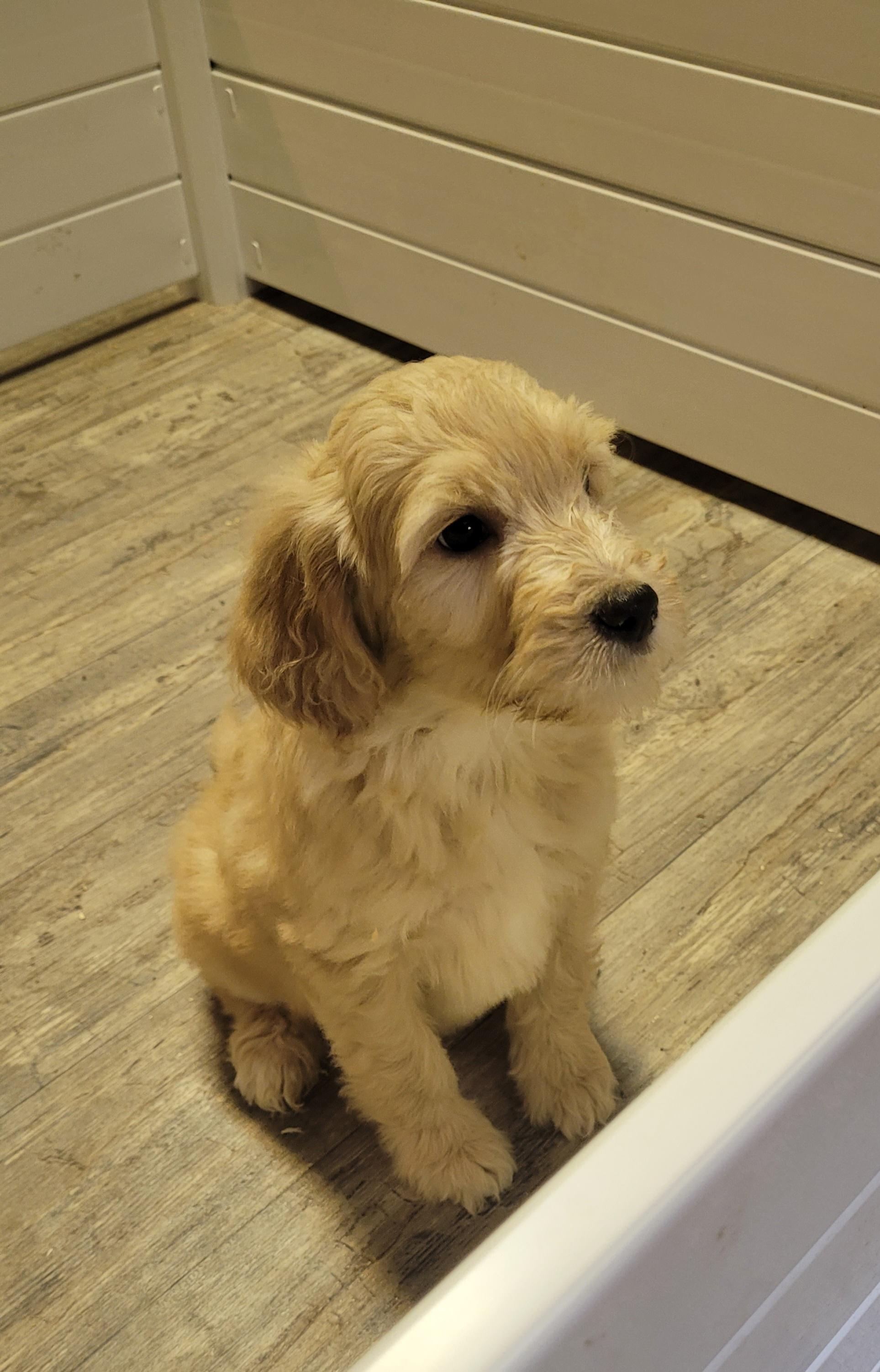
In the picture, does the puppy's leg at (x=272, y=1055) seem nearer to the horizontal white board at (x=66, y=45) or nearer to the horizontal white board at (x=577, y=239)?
the horizontal white board at (x=577, y=239)

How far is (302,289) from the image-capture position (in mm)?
3088

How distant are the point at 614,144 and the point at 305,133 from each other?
92 centimetres

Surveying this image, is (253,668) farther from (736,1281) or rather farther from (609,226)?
(609,226)

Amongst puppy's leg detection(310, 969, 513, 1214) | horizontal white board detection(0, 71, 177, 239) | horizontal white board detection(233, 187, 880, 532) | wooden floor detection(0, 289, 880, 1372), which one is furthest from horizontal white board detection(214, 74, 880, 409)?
puppy's leg detection(310, 969, 513, 1214)

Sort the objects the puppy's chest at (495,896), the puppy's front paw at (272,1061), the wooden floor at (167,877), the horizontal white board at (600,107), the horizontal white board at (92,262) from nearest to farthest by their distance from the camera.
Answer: the puppy's chest at (495,896) → the wooden floor at (167,877) → the puppy's front paw at (272,1061) → the horizontal white board at (600,107) → the horizontal white board at (92,262)

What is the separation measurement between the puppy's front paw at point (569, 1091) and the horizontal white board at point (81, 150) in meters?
2.32

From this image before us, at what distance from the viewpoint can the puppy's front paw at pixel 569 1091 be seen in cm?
147

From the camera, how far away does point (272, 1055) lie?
4.98ft

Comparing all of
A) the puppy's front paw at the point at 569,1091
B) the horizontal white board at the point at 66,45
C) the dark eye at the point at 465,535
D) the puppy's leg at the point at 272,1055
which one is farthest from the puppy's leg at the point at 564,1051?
the horizontal white board at the point at 66,45

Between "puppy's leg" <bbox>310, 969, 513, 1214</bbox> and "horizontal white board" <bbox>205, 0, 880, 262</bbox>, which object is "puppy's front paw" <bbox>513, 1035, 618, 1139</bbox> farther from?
"horizontal white board" <bbox>205, 0, 880, 262</bbox>

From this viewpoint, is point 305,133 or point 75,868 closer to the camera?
point 75,868

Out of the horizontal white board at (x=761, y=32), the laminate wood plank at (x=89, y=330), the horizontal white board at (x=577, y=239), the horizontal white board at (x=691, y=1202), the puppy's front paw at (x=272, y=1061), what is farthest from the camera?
the laminate wood plank at (x=89, y=330)

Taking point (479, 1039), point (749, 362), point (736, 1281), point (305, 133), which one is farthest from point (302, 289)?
point (736, 1281)

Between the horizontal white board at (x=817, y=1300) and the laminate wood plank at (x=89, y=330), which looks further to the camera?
the laminate wood plank at (x=89, y=330)
